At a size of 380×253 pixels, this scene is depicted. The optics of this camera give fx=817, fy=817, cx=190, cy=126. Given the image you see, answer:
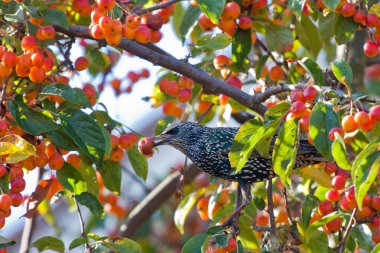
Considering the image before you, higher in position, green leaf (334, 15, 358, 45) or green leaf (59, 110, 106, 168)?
green leaf (334, 15, 358, 45)

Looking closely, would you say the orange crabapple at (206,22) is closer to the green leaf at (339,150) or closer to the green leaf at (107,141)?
the green leaf at (107,141)

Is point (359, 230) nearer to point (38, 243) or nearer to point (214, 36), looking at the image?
point (214, 36)

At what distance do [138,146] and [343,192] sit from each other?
1150 millimetres

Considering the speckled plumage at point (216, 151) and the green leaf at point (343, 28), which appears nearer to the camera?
the green leaf at point (343, 28)

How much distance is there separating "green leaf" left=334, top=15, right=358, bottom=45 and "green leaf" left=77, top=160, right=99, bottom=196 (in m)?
1.55

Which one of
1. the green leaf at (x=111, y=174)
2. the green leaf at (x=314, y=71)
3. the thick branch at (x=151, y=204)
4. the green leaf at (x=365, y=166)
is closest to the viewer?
the green leaf at (x=365, y=166)

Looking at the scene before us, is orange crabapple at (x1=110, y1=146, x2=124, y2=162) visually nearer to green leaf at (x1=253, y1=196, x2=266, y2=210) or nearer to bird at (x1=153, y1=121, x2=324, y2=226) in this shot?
bird at (x1=153, y1=121, x2=324, y2=226)

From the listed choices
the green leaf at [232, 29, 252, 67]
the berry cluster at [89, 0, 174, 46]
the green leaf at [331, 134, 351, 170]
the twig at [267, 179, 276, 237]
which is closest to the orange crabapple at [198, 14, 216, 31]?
the green leaf at [232, 29, 252, 67]

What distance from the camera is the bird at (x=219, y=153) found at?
4934mm

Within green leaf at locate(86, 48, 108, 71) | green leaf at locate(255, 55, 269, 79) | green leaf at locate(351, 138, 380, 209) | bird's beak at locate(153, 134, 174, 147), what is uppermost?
green leaf at locate(86, 48, 108, 71)

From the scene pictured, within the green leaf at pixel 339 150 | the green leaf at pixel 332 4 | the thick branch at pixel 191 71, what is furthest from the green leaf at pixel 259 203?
the green leaf at pixel 339 150

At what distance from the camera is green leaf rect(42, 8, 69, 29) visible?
4.05 metres

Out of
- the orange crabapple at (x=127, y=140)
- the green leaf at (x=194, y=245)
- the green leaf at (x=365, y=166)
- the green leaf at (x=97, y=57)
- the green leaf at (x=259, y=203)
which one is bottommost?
the green leaf at (x=194, y=245)

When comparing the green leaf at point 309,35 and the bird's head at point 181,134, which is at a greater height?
the green leaf at point 309,35
